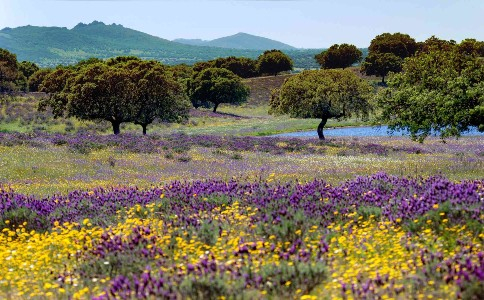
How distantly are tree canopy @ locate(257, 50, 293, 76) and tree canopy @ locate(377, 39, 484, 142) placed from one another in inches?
4408

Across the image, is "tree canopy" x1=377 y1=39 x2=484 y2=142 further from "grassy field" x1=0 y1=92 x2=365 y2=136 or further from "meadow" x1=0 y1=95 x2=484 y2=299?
"grassy field" x1=0 y1=92 x2=365 y2=136

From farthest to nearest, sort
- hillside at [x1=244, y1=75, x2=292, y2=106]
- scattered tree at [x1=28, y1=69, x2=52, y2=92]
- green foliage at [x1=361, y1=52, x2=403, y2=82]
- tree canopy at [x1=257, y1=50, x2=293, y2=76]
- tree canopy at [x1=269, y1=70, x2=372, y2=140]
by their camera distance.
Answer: tree canopy at [x1=257, y1=50, x2=293, y2=76] < green foliage at [x1=361, y1=52, x2=403, y2=82] < hillside at [x1=244, y1=75, x2=292, y2=106] < scattered tree at [x1=28, y1=69, x2=52, y2=92] < tree canopy at [x1=269, y1=70, x2=372, y2=140]

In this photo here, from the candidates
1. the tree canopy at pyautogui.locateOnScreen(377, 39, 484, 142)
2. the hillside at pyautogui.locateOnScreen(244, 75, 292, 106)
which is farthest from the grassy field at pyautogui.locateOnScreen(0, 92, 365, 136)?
the tree canopy at pyautogui.locateOnScreen(377, 39, 484, 142)

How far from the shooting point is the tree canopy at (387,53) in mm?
116438

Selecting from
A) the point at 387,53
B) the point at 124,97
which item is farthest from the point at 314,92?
the point at 387,53

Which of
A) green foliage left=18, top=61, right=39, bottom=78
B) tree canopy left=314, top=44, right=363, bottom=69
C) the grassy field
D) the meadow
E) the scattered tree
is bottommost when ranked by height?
the grassy field

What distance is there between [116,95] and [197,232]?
4141 centimetres

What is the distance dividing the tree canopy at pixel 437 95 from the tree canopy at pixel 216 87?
7237 centimetres

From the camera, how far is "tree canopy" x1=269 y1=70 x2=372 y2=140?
145 feet

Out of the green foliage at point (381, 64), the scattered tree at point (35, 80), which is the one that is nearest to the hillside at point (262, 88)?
the green foliage at point (381, 64)

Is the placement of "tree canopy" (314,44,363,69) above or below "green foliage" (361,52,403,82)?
above

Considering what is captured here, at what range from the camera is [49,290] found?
286 inches

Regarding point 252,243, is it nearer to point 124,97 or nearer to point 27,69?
point 124,97

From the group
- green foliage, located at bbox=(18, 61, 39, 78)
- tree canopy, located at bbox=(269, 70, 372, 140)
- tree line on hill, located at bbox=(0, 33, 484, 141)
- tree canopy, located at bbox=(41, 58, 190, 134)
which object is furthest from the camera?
green foliage, located at bbox=(18, 61, 39, 78)
